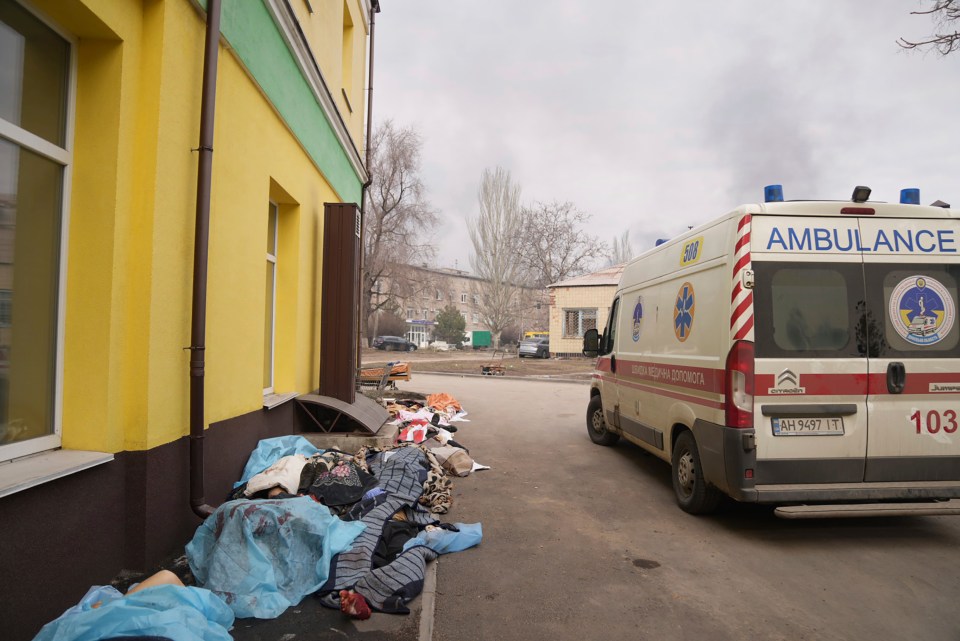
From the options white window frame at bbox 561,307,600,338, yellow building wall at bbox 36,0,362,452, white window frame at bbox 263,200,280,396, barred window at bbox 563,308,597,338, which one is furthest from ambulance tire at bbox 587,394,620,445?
barred window at bbox 563,308,597,338

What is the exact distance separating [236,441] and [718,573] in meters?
4.06

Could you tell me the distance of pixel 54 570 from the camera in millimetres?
2615

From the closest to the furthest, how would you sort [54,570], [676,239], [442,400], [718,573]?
[54,570] < [718,573] < [676,239] < [442,400]

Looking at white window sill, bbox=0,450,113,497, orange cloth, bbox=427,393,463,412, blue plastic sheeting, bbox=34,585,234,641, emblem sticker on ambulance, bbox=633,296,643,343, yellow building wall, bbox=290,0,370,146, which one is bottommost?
orange cloth, bbox=427,393,463,412

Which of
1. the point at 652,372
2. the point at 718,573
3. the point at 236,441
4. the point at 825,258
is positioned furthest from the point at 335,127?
the point at 718,573

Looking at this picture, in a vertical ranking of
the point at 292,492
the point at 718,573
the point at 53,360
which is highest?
the point at 53,360

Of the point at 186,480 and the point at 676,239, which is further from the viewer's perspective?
the point at 676,239

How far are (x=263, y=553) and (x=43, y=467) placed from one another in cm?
126

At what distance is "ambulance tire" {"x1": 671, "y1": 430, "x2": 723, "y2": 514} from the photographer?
4.97 metres

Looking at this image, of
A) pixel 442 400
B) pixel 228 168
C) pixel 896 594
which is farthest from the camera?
pixel 442 400

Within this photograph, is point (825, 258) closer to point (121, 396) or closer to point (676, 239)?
point (676, 239)

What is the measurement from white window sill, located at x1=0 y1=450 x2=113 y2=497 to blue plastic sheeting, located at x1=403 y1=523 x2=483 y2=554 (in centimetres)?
210

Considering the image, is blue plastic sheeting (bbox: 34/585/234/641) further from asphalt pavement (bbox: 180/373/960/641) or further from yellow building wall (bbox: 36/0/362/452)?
yellow building wall (bbox: 36/0/362/452)

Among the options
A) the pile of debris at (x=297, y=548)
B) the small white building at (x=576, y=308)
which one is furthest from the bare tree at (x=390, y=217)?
the pile of debris at (x=297, y=548)
